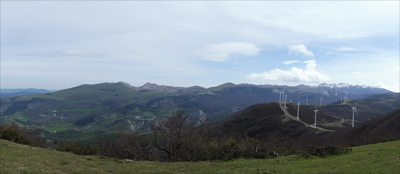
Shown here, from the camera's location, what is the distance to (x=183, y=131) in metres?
52.7

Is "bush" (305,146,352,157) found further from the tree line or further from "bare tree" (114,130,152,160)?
"bare tree" (114,130,152,160)

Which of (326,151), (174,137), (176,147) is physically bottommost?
(176,147)

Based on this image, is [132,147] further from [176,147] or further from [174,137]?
[176,147]

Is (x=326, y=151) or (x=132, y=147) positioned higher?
(x=326, y=151)

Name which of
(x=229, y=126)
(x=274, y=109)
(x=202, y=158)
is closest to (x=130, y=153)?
(x=202, y=158)

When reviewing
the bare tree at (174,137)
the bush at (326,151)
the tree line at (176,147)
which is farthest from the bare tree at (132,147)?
the bush at (326,151)

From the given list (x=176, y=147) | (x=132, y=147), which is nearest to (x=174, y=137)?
(x=176, y=147)

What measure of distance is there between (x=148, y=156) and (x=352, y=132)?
88670mm

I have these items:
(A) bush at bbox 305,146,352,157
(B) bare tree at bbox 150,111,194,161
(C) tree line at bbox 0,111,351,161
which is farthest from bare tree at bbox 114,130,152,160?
(A) bush at bbox 305,146,352,157

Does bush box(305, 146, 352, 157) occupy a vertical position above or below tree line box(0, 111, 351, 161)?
above

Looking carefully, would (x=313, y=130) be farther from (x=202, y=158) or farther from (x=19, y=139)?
(x=19, y=139)

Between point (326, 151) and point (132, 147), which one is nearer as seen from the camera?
point (326, 151)

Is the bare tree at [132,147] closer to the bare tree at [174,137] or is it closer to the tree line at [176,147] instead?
the tree line at [176,147]

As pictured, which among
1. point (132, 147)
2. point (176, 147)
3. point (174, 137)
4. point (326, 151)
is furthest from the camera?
point (132, 147)
